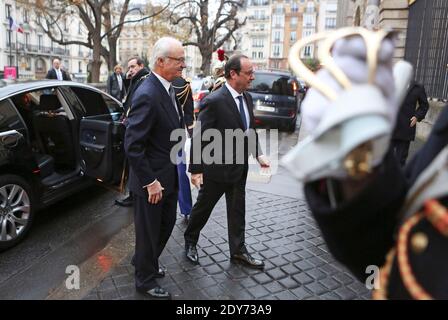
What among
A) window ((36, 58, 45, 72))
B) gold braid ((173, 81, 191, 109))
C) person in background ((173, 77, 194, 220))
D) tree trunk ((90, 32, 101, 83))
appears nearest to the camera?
person in background ((173, 77, 194, 220))

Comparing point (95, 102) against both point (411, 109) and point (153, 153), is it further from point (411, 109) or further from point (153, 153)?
point (411, 109)

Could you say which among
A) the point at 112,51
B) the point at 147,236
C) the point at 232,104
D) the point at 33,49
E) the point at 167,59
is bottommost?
the point at 147,236

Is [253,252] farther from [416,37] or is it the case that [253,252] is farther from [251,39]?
[251,39]

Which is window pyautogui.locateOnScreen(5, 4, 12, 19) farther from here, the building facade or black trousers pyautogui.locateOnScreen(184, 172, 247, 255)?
black trousers pyautogui.locateOnScreen(184, 172, 247, 255)

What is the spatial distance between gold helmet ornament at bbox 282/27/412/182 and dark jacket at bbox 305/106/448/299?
0.08 m

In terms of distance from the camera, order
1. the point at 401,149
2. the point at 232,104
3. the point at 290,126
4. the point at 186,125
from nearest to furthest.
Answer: the point at 232,104 → the point at 186,125 → the point at 401,149 → the point at 290,126

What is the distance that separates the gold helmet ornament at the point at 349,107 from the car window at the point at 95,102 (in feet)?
16.5

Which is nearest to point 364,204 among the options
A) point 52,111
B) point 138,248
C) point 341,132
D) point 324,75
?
point 341,132

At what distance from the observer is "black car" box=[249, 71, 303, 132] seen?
41.7ft

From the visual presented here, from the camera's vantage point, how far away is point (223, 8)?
36344 mm

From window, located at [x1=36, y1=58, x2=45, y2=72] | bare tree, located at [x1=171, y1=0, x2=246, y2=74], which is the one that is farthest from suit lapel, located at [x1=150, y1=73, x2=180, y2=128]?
window, located at [x1=36, y1=58, x2=45, y2=72]

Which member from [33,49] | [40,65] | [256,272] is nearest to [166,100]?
[256,272]

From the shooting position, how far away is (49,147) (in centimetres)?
537

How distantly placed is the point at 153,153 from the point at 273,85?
10.3 m
